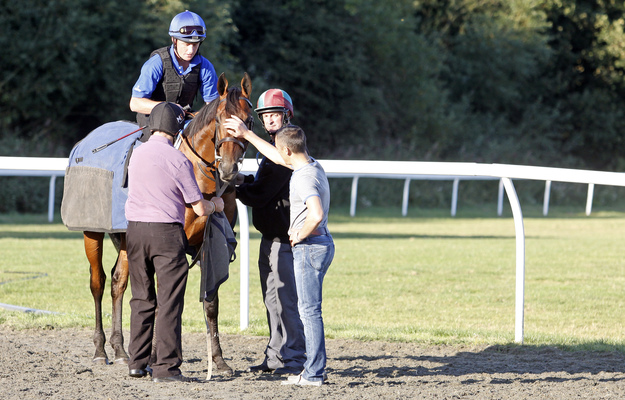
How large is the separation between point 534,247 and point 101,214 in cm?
1024

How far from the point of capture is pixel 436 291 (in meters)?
9.21

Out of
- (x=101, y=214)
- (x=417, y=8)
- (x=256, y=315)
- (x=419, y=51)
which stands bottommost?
(x=256, y=315)

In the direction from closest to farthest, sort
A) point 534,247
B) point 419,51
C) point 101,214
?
point 101,214 → point 534,247 → point 419,51

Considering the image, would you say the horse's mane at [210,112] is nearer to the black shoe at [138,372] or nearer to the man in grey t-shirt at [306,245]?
the man in grey t-shirt at [306,245]

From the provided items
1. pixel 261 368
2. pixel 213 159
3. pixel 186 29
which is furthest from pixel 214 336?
pixel 186 29

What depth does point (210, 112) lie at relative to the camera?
15.7 feet

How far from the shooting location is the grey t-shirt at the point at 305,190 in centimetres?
441

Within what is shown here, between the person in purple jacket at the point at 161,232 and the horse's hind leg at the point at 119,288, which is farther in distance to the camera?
the horse's hind leg at the point at 119,288

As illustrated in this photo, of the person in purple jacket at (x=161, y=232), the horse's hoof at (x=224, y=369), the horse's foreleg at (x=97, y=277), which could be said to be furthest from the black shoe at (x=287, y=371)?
the horse's foreleg at (x=97, y=277)

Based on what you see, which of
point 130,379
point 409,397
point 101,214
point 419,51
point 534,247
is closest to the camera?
point 409,397

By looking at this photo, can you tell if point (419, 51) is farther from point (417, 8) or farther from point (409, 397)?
point (409, 397)

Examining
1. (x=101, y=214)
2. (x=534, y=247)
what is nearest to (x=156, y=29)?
(x=534, y=247)

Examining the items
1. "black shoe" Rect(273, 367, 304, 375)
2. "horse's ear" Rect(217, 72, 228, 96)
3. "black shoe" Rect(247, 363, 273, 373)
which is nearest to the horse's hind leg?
"black shoe" Rect(247, 363, 273, 373)

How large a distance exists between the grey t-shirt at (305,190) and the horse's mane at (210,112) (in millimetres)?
575
